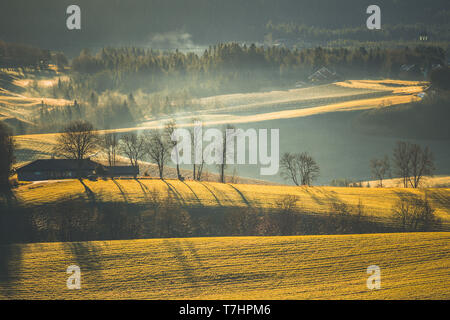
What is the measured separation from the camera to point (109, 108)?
182 m

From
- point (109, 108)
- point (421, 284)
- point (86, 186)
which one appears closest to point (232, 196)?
point (86, 186)

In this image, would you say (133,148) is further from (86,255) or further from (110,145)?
(86,255)

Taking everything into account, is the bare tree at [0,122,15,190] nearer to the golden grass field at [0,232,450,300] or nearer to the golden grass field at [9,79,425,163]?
the golden grass field at [0,232,450,300]

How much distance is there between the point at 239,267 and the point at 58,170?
43513mm

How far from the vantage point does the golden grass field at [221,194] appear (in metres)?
58.8

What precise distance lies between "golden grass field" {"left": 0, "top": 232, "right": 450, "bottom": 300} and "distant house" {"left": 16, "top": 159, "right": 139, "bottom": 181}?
28.1 meters

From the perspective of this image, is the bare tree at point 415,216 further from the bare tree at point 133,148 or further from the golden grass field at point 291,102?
the golden grass field at point 291,102

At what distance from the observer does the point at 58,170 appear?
71812mm

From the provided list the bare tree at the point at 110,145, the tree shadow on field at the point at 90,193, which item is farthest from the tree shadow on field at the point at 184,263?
the bare tree at the point at 110,145

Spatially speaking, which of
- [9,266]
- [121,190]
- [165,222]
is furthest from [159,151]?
[9,266]

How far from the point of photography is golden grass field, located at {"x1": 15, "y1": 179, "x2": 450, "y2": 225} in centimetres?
5884

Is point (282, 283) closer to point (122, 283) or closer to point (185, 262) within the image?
point (185, 262)

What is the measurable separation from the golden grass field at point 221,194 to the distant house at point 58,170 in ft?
20.8

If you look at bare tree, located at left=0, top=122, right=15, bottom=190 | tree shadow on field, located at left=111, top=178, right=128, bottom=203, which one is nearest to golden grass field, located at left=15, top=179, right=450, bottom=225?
tree shadow on field, located at left=111, top=178, right=128, bottom=203
